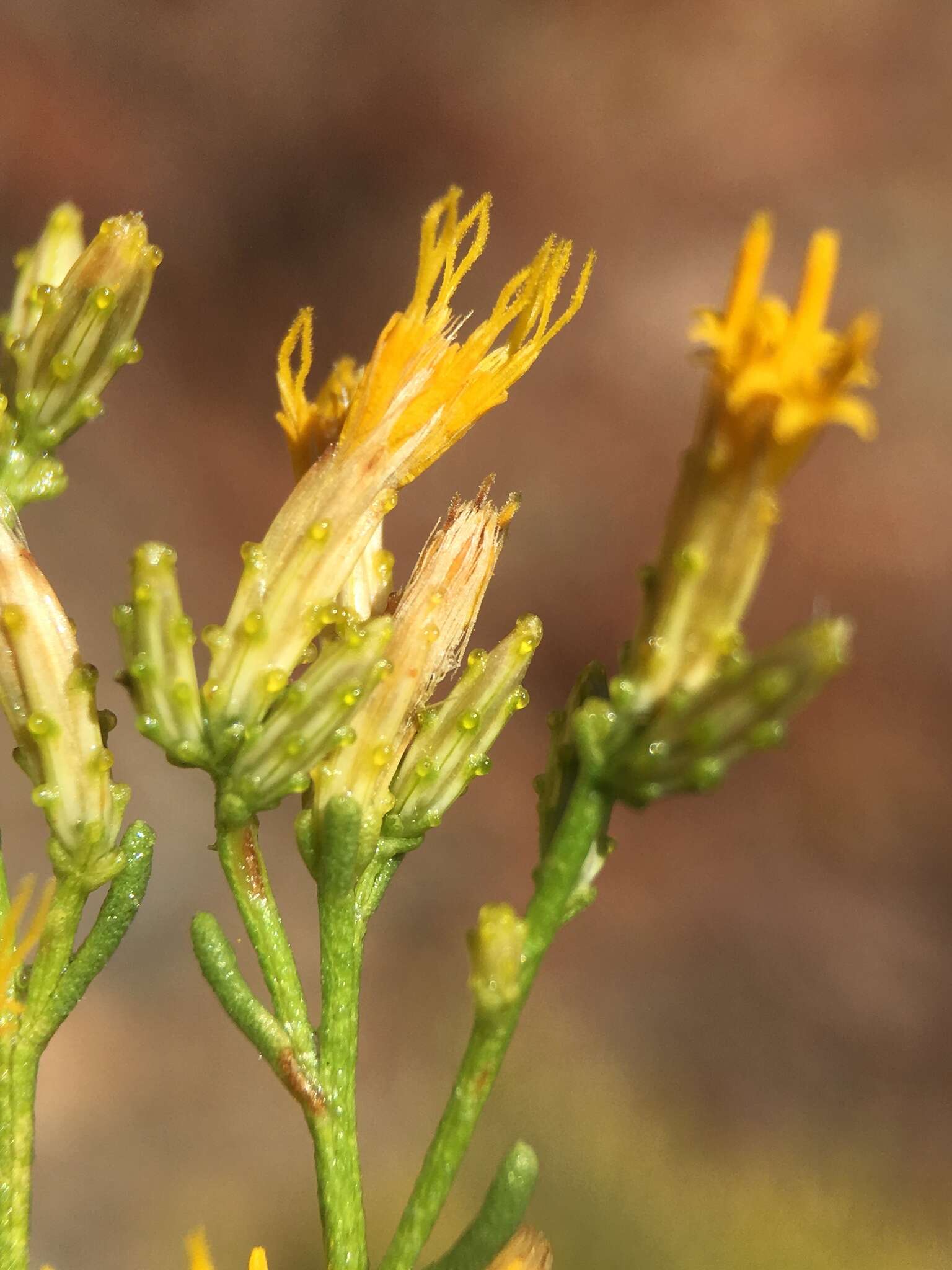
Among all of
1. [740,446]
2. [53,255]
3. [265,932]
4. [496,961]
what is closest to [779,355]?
[740,446]

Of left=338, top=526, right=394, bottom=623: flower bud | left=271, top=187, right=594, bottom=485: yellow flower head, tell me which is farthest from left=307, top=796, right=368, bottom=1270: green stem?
left=271, top=187, right=594, bottom=485: yellow flower head

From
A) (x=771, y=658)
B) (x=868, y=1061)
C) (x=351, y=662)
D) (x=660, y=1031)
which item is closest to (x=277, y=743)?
(x=351, y=662)

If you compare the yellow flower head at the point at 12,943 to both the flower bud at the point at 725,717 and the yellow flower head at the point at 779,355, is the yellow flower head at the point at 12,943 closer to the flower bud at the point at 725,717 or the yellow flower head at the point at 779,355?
the flower bud at the point at 725,717

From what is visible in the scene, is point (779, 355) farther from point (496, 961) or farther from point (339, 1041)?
point (339, 1041)

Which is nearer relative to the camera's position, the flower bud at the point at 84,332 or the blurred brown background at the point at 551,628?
the flower bud at the point at 84,332

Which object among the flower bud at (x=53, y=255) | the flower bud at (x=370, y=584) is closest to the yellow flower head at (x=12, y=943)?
the flower bud at (x=370, y=584)

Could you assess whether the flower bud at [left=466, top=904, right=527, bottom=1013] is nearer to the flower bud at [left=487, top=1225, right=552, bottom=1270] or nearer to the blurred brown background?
the flower bud at [left=487, top=1225, right=552, bottom=1270]
